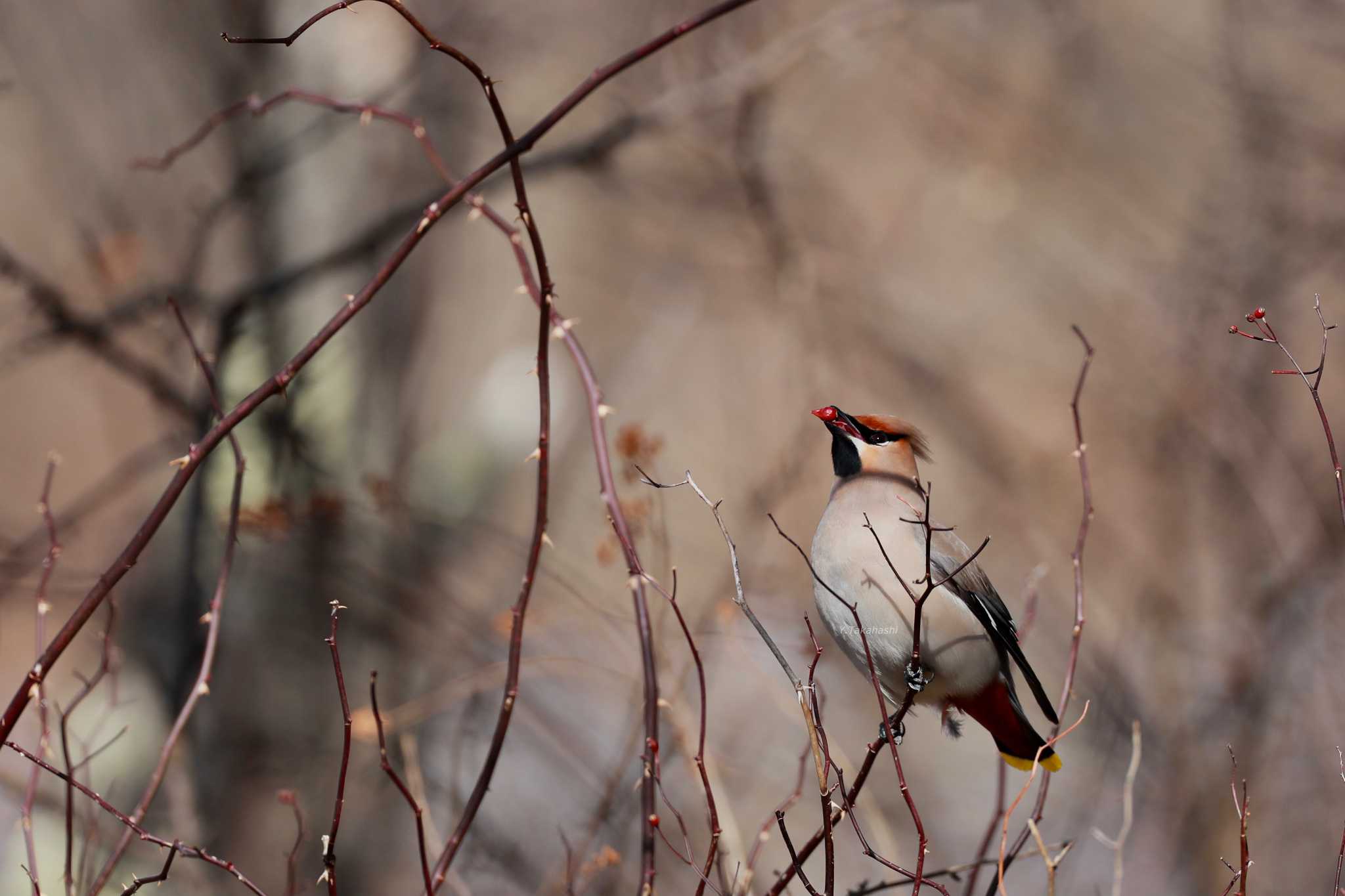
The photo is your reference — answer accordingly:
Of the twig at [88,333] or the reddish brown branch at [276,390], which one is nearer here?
the reddish brown branch at [276,390]

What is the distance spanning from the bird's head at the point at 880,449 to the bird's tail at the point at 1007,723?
0.47 metres

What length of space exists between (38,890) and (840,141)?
7.13 meters

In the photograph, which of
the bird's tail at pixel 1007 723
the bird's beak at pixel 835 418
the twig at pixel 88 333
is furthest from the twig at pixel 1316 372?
the twig at pixel 88 333

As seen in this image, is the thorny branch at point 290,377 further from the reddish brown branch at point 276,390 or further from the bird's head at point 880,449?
the bird's head at point 880,449

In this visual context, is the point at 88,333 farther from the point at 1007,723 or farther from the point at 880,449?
the point at 1007,723

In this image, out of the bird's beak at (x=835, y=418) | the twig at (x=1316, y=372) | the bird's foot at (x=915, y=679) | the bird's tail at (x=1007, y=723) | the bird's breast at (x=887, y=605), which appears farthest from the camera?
the bird's tail at (x=1007, y=723)

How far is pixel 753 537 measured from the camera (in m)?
6.45

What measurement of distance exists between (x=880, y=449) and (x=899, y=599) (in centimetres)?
30

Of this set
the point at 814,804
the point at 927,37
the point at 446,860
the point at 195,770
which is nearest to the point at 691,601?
the point at 814,804

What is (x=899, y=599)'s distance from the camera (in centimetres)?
204

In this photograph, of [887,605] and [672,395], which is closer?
[887,605]

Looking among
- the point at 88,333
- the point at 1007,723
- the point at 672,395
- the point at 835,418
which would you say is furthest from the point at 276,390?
the point at 672,395

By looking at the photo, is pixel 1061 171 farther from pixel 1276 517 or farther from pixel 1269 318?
pixel 1276 517

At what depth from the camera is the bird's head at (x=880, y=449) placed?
6.70 feet
